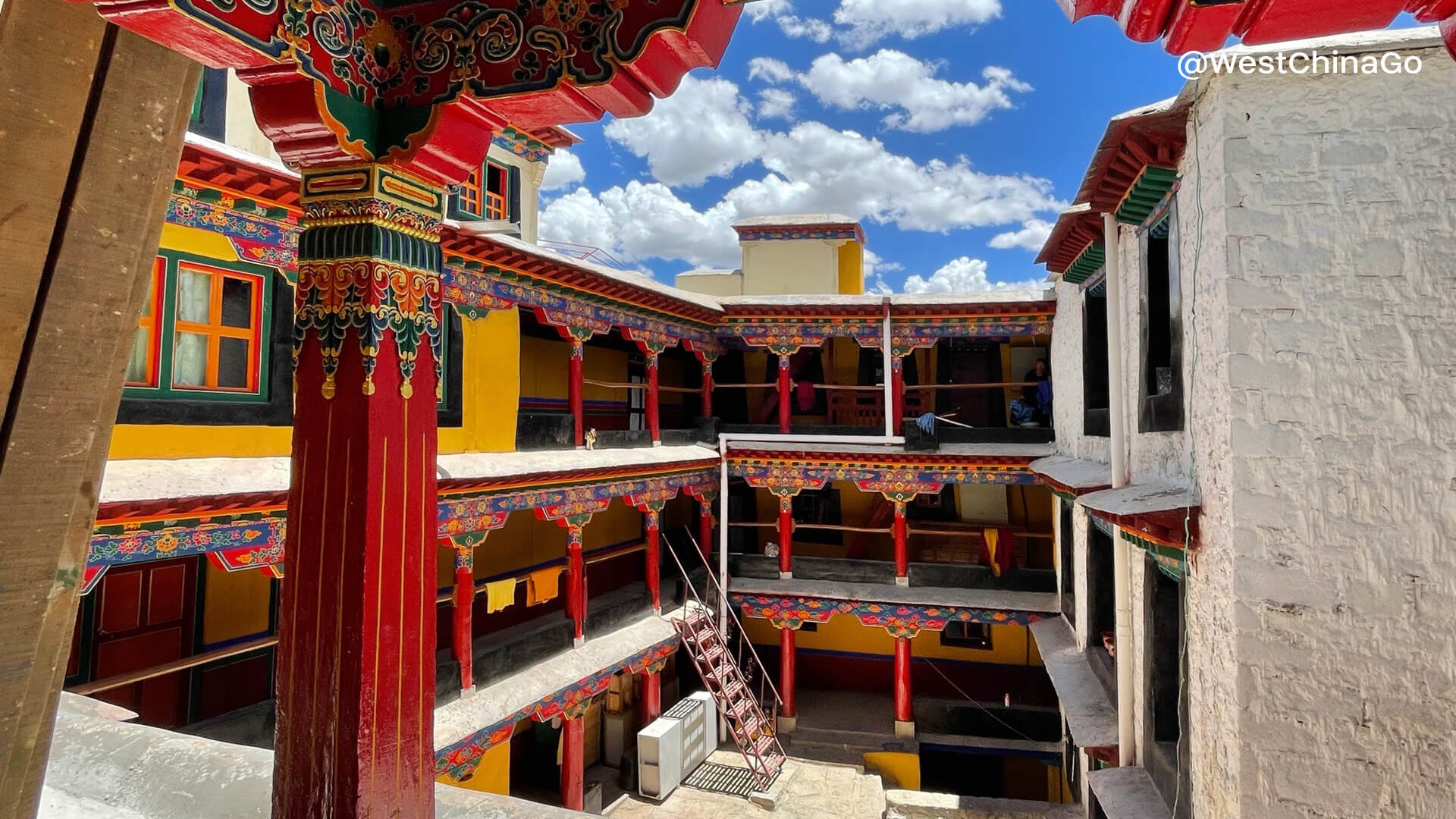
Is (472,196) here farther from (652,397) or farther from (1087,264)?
(1087,264)

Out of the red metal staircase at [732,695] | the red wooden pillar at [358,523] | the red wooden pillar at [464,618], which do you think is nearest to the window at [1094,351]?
the red metal staircase at [732,695]

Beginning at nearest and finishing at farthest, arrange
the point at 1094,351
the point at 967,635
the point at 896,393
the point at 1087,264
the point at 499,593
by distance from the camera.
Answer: the point at 1087,264 < the point at 1094,351 < the point at 499,593 < the point at 896,393 < the point at 967,635

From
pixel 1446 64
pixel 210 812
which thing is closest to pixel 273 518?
pixel 210 812

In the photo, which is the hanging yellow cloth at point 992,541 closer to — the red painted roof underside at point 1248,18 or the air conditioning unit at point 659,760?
the air conditioning unit at point 659,760

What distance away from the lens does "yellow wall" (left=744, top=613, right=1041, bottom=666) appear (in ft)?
48.0

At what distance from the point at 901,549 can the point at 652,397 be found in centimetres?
522

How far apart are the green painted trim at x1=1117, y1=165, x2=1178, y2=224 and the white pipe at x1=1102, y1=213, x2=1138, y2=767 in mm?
290

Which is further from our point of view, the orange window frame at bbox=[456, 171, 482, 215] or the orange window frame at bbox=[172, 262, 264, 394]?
the orange window frame at bbox=[456, 171, 482, 215]

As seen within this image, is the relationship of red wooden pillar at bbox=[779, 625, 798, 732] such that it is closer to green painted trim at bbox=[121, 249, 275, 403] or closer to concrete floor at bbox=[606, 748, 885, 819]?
concrete floor at bbox=[606, 748, 885, 819]

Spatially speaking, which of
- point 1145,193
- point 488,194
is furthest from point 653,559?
point 1145,193

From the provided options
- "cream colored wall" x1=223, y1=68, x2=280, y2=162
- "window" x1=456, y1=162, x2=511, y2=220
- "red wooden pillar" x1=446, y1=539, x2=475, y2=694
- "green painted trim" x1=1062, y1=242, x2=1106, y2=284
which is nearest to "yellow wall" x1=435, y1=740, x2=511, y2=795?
"red wooden pillar" x1=446, y1=539, x2=475, y2=694

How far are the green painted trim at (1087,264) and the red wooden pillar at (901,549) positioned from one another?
5274mm

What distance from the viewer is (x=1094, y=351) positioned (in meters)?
8.69

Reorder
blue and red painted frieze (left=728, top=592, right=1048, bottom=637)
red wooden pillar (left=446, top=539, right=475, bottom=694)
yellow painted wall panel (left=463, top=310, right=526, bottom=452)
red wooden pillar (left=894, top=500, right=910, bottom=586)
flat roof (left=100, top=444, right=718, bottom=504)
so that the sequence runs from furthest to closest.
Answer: red wooden pillar (left=894, top=500, right=910, bottom=586) → blue and red painted frieze (left=728, top=592, right=1048, bottom=637) → yellow painted wall panel (left=463, top=310, right=526, bottom=452) → red wooden pillar (left=446, top=539, right=475, bottom=694) → flat roof (left=100, top=444, right=718, bottom=504)
